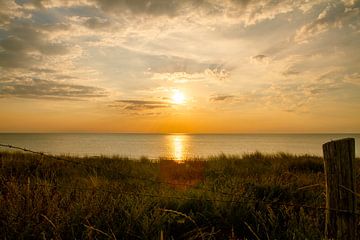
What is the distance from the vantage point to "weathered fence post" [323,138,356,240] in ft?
9.82

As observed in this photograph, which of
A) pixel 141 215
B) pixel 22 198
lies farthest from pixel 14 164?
pixel 141 215

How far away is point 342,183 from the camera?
303 cm

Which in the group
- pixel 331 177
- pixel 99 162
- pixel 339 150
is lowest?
pixel 99 162

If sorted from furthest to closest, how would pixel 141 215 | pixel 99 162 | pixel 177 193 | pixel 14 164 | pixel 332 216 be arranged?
pixel 99 162
pixel 14 164
pixel 177 193
pixel 141 215
pixel 332 216

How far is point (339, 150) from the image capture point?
301 cm

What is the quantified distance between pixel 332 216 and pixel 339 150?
2.60 ft

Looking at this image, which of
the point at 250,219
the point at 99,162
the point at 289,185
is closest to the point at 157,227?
the point at 250,219

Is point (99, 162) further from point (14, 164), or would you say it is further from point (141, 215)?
point (141, 215)

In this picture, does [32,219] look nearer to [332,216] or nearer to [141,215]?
[141,215]

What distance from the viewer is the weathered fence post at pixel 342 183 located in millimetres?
2992

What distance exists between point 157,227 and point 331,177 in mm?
2395

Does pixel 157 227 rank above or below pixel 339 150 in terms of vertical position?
below

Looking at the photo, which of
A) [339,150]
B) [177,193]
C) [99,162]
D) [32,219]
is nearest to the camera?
[339,150]

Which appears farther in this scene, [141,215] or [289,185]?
[289,185]
